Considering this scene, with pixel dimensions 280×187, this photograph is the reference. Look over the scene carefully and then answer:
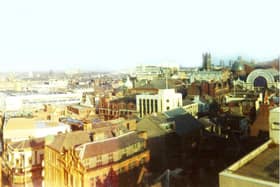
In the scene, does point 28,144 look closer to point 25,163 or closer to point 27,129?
point 25,163

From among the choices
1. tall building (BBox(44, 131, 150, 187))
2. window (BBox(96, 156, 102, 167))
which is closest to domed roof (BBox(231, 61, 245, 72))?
tall building (BBox(44, 131, 150, 187))

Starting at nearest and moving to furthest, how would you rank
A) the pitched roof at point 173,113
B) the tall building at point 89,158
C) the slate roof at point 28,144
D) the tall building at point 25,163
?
the tall building at point 89,158, the tall building at point 25,163, the slate roof at point 28,144, the pitched roof at point 173,113

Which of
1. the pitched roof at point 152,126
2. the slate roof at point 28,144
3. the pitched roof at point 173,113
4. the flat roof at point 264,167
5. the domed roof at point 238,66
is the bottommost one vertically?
the slate roof at point 28,144

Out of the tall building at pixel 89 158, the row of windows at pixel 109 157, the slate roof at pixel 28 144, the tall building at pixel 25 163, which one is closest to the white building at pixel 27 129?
the slate roof at pixel 28 144

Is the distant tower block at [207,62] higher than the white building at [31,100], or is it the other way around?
the distant tower block at [207,62]

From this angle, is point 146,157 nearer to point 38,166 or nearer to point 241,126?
point 38,166

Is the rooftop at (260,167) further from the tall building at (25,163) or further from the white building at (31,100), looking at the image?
the white building at (31,100)

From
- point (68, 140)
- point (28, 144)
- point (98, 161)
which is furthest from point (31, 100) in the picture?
point (98, 161)
